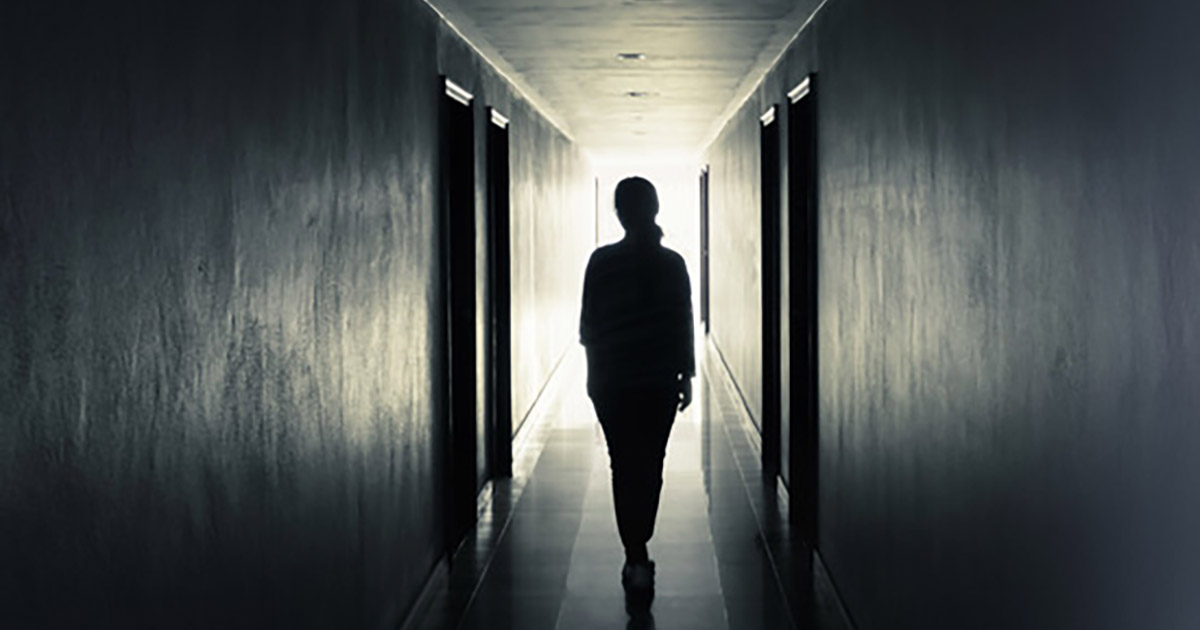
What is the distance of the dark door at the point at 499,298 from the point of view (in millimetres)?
7608

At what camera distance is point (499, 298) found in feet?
26.0

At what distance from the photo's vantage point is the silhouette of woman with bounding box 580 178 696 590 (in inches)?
197

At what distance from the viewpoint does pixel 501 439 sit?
777 cm

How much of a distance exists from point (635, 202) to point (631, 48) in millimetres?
2063

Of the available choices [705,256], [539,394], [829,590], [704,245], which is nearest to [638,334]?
[829,590]

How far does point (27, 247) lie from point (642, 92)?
781cm

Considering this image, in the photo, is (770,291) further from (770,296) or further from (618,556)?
(618,556)

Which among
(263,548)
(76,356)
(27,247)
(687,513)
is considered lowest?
(687,513)

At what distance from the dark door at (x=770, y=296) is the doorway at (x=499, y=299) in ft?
5.21

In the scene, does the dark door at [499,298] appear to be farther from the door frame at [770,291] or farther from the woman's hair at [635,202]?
the woman's hair at [635,202]

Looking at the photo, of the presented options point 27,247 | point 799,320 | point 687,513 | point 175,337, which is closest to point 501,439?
point 687,513

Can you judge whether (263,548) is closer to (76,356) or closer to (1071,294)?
(76,356)

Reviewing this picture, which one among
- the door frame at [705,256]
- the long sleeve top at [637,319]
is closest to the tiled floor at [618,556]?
the long sleeve top at [637,319]

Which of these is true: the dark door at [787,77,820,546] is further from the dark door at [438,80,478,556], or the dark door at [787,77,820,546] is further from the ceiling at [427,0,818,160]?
the dark door at [438,80,478,556]
